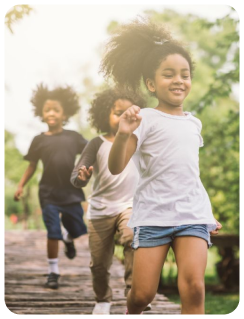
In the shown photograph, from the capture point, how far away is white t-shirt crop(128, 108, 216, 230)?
245 cm

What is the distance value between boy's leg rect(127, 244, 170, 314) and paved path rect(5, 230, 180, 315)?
4.22 ft

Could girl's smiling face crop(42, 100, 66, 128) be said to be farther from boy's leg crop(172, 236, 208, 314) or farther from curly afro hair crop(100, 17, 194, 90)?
boy's leg crop(172, 236, 208, 314)

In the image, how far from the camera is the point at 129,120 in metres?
2.36

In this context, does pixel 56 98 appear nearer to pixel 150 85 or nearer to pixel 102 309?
pixel 102 309

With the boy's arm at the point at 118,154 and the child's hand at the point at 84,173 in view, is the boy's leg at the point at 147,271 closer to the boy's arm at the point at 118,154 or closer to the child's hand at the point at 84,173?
the boy's arm at the point at 118,154

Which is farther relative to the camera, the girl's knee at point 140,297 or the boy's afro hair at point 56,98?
the boy's afro hair at point 56,98

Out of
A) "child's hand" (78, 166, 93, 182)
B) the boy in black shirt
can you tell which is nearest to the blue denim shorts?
"child's hand" (78, 166, 93, 182)

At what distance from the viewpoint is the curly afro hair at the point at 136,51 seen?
2.75m

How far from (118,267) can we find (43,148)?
216 centimetres

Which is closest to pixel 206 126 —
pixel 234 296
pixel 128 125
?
pixel 234 296

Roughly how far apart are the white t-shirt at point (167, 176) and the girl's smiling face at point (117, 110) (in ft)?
3.18

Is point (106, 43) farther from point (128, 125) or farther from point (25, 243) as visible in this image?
point (25, 243)

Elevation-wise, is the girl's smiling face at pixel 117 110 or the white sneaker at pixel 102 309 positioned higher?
the girl's smiling face at pixel 117 110

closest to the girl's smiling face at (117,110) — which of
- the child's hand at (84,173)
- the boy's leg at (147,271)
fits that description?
the child's hand at (84,173)
